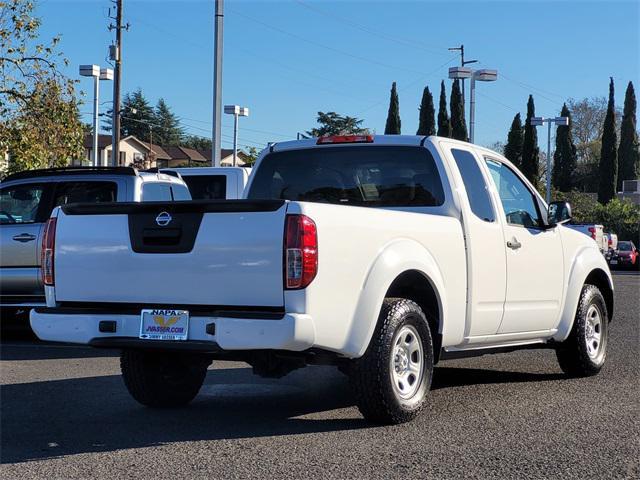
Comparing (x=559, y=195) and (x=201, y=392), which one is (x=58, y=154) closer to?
(x=201, y=392)

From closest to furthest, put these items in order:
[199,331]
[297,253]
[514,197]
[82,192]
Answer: [297,253], [199,331], [514,197], [82,192]

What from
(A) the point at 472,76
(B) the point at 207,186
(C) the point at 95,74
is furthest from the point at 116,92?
(B) the point at 207,186

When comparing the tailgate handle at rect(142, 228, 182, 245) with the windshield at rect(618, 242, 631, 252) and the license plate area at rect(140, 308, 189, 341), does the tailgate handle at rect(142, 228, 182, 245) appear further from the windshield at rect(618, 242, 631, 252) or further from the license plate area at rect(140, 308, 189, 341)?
the windshield at rect(618, 242, 631, 252)

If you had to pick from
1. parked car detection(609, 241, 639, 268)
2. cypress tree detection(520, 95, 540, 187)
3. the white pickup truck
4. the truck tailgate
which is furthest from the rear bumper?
cypress tree detection(520, 95, 540, 187)

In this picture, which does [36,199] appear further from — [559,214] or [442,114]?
[442,114]

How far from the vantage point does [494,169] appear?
26.3 ft

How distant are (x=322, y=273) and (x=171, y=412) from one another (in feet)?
6.93

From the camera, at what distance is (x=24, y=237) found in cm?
1125

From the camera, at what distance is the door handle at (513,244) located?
7.54 m

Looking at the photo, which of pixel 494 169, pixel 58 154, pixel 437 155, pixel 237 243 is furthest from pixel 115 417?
pixel 58 154

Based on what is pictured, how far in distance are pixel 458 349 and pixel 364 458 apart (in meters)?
1.98

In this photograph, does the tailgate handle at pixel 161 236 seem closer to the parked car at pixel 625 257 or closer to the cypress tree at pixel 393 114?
the parked car at pixel 625 257

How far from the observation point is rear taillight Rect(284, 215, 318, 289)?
5.40 meters

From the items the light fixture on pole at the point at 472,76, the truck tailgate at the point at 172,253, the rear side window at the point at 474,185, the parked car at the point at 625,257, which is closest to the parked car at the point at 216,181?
the rear side window at the point at 474,185
